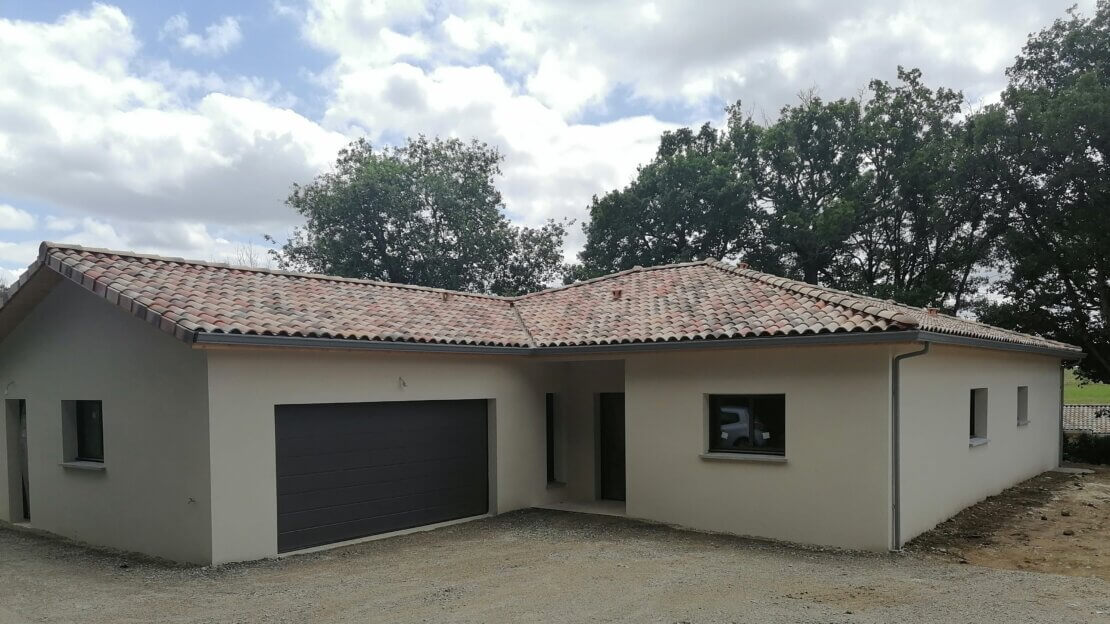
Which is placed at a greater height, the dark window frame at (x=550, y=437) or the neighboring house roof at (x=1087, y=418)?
the dark window frame at (x=550, y=437)

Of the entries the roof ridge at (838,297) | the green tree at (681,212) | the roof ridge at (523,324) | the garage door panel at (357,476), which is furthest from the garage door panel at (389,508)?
the green tree at (681,212)

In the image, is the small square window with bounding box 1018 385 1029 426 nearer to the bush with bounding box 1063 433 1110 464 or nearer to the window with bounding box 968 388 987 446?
the window with bounding box 968 388 987 446

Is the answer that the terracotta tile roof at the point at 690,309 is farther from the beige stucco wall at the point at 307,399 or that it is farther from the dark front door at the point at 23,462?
the dark front door at the point at 23,462

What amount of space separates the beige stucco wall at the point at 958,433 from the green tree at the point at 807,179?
1315 cm

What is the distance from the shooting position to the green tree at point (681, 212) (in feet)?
103

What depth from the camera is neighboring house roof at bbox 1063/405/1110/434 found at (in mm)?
25281

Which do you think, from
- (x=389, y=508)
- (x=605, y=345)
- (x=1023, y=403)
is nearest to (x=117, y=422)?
(x=389, y=508)

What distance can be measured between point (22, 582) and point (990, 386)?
15.5 metres

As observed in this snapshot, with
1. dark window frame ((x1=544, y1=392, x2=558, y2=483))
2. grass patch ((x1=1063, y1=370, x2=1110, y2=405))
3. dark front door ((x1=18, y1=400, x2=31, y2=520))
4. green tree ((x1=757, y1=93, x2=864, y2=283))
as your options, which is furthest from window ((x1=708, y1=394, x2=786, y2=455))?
grass patch ((x1=1063, y1=370, x2=1110, y2=405))

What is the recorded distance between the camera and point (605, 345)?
38.9ft

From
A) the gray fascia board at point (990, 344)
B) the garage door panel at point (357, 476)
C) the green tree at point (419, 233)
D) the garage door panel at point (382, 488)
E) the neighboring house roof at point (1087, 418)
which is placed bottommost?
the neighboring house roof at point (1087, 418)

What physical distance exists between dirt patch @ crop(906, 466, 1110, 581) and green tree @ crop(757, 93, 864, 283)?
16323mm

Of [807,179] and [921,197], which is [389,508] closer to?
[921,197]

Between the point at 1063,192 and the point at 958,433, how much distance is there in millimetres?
15589
